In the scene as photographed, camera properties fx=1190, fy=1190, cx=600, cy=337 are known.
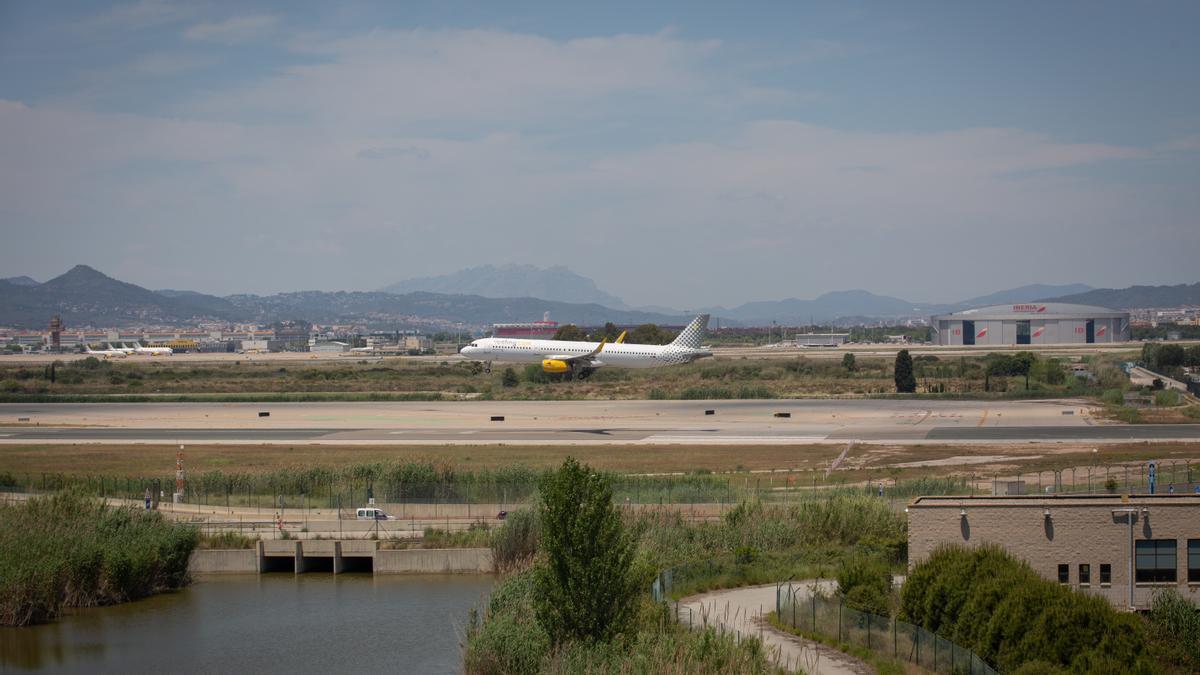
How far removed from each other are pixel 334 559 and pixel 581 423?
41294mm

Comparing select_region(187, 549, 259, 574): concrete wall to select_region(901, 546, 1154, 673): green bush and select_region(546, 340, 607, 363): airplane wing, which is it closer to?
select_region(901, 546, 1154, 673): green bush

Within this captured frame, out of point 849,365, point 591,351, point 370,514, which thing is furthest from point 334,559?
point 849,365

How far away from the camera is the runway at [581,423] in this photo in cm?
7600

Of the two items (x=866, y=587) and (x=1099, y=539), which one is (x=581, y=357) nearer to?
(x=866, y=587)

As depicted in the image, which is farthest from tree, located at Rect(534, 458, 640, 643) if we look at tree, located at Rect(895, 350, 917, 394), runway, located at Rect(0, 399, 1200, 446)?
tree, located at Rect(895, 350, 917, 394)

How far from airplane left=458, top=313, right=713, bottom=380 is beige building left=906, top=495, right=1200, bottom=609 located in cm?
8832

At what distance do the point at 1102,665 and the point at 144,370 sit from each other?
166716 mm

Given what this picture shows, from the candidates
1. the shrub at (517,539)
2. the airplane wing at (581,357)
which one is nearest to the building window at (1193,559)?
the shrub at (517,539)

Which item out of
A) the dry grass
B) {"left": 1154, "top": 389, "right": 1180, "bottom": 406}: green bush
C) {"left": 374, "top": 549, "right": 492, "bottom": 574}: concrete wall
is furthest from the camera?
{"left": 1154, "top": 389, "right": 1180, "bottom": 406}: green bush

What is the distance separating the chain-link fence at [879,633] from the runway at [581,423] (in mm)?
42293

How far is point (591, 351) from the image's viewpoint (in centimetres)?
12362

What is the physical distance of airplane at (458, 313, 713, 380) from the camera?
12400cm

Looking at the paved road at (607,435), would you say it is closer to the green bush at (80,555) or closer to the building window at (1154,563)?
the green bush at (80,555)

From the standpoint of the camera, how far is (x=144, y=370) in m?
174
